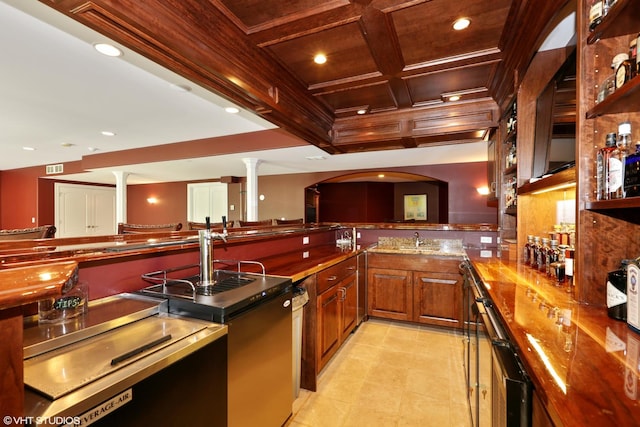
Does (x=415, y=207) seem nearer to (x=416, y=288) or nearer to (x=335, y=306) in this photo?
(x=416, y=288)

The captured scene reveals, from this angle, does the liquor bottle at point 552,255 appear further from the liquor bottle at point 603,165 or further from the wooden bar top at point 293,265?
the wooden bar top at point 293,265

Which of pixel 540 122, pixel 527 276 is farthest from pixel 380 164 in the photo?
pixel 527 276

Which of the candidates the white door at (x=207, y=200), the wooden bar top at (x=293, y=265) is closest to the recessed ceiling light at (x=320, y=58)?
the wooden bar top at (x=293, y=265)

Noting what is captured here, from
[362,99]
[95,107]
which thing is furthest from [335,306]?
[95,107]

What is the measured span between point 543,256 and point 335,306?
152 centimetres

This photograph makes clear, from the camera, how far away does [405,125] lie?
2770 millimetres

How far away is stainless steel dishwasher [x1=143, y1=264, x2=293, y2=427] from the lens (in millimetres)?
1235

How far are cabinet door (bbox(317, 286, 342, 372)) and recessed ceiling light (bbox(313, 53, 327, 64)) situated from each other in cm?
166

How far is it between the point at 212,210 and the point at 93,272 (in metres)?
6.94

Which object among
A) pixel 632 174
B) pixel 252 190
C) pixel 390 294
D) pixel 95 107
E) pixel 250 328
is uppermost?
pixel 95 107

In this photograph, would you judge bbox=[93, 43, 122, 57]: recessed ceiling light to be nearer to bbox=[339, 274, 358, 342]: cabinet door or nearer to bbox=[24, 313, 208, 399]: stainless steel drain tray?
bbox=[24, 313, 208, 399]: stainless steel drain tray

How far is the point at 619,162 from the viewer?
98cm

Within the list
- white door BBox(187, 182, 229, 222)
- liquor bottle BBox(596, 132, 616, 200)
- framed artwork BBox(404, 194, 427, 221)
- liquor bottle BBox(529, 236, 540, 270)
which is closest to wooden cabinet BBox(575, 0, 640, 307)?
liquor bottle BBox(596, 132, 616, 200)

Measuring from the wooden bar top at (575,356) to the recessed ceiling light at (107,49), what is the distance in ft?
8.41
